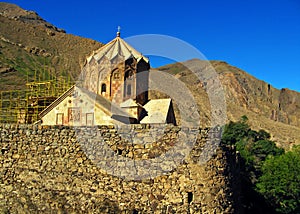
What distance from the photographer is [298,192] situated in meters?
13.3

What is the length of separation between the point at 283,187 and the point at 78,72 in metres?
65.5

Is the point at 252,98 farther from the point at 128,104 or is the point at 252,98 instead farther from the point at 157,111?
the point at 128,104

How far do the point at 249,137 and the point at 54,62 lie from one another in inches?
2102

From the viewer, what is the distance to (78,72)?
74625 millimetres

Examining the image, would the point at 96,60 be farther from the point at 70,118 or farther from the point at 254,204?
the point at 254,204

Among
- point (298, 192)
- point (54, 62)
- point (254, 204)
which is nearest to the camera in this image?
point (254, 204)

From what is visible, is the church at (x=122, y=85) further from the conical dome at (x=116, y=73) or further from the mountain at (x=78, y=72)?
the mountain at (x=78, y=72)

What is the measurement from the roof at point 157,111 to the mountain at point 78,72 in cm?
2786

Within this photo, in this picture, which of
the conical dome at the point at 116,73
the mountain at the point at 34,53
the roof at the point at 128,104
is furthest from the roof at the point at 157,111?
the mountain at the point at 34,53

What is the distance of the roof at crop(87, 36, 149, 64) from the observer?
21.5 meters

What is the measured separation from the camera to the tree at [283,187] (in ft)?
42.9

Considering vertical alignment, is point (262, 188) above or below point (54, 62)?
below

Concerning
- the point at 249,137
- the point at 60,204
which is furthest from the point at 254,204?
the point at 249,137

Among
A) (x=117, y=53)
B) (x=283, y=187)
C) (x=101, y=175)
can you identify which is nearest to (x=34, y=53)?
(x=117, y=53)
